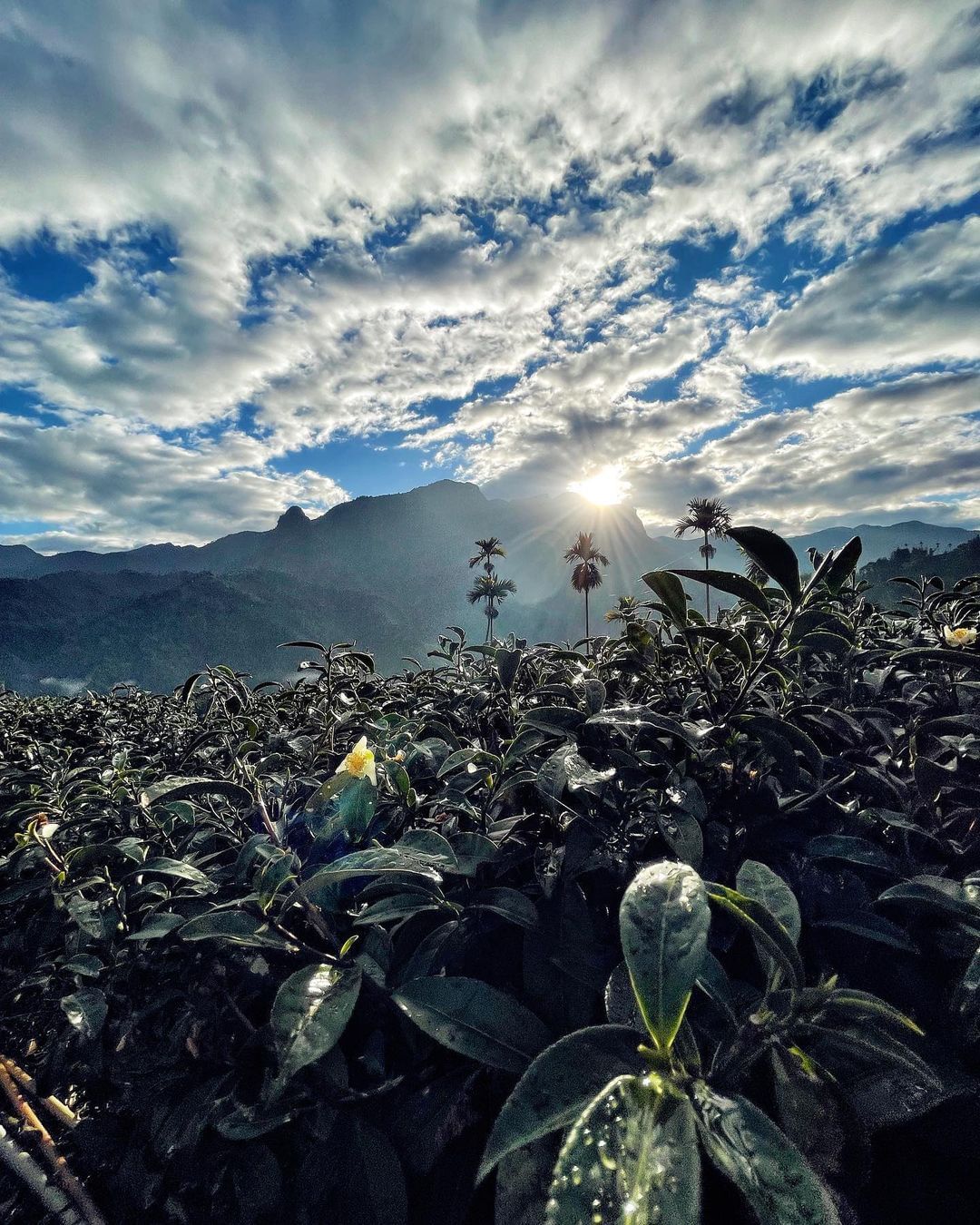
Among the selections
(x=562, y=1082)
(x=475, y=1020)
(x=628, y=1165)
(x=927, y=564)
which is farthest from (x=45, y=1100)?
(x=927, y=564)

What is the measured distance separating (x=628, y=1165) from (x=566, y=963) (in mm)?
476

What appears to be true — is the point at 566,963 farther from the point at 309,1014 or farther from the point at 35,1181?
the point at 35,1181

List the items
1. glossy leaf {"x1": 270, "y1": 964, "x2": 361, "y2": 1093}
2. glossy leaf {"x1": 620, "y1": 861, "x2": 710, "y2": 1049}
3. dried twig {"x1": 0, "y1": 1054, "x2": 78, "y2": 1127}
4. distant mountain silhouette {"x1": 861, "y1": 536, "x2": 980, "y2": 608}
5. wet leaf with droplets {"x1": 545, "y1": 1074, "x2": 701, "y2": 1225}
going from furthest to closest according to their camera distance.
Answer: distant mountain silhouette {"x1": 861, "y1": 536, "x2": 980, "y2": 608} < dried twig {"x1": 0, "y1": 1054, "x2": 78, "y2": 1127} < glossy leaf {"x1": 270, "y1": 964, "x2": 361, "y2": 1093} < glossy leaf {"x1": 620, "y1": 861, "x2": 710, "y2": 1049} < wet leaf with droplets {"x1": 545, "y1": 1074, "x2": 701, "y2": 1225}

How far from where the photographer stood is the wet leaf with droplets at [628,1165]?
1.79 ft

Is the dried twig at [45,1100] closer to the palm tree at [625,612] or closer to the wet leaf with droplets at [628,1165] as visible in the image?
the wet leaf with droplets at [628,1165]

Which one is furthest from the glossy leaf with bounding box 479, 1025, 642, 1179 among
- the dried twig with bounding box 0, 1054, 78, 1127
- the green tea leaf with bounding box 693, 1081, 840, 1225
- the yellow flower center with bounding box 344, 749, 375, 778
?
the dried twig with bounding box 0, 1054, 78, 1127

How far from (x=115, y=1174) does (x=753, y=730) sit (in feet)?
5.81

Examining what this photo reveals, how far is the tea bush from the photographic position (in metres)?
0.70

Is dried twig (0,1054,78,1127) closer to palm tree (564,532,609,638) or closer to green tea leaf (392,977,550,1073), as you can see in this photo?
green tea leaf (392,977,550,1073)

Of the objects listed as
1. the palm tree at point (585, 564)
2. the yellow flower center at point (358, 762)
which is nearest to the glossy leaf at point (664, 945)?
the yellow flower center at point (358, 762)

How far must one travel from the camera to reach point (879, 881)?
3.88 ft

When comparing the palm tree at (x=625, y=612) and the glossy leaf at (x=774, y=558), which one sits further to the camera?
the palm tree at (x=625, y=612)

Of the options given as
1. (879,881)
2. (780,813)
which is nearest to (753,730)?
(780,813)

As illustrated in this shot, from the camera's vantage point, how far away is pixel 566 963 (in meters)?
1.04
